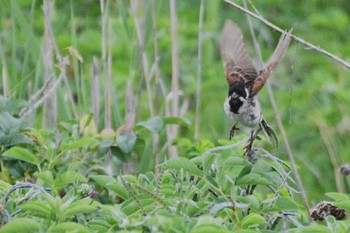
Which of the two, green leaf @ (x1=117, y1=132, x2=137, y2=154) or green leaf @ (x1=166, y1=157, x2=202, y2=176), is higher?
green leaf @ (x1=166, y1=157, x2=202, y2=176)

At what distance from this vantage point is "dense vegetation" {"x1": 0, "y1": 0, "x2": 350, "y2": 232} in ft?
8.18

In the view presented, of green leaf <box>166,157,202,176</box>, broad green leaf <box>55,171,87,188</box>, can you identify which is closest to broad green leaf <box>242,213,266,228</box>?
green leaf <box>166,157,202,176</box>

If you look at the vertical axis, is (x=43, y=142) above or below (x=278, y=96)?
above

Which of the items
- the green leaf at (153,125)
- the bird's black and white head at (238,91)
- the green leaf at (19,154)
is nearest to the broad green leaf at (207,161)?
the green leaf at (19,154)

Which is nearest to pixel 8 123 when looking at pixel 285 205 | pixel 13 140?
pixel 13 140

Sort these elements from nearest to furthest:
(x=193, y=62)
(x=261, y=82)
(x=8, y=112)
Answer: (x=261, y=82) < (x=8, y=112) < (x=193, y=62)

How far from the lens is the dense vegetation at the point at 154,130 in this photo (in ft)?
8.18

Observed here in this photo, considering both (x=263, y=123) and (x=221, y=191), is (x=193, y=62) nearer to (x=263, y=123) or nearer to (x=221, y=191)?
(x=263, y=123)

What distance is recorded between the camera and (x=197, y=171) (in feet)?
8.59

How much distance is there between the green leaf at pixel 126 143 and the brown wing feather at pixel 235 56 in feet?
1.32

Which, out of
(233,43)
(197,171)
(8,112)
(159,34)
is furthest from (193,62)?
(197,171)

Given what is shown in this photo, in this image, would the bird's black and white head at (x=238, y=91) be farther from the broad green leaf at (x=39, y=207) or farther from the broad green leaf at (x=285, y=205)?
the broad green leaf at (x=39, y=207)

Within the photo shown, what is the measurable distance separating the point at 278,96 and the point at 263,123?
295 cm

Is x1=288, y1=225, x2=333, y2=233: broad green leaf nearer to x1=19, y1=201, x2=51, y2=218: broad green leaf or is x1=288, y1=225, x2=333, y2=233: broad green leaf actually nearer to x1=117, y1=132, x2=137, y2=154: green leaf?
x1=19, y1=201, x2=51, y2=218: broad green leaf
